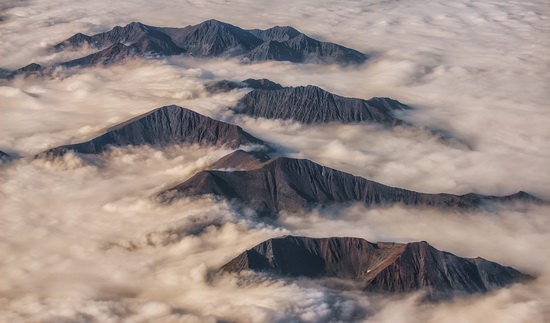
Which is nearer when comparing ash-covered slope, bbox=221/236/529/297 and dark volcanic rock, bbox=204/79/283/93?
ash-covered slope, bbox=221/236/529/297

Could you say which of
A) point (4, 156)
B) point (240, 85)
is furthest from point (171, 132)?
point (240, 85)

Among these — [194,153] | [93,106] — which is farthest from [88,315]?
[93,106]

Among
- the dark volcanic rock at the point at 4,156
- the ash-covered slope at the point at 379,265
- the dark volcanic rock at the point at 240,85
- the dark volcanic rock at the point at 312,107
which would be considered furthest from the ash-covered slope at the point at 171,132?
the ash-covered slope at the point at 379,265

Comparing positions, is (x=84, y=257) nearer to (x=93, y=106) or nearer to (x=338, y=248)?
(x=338, y=248)

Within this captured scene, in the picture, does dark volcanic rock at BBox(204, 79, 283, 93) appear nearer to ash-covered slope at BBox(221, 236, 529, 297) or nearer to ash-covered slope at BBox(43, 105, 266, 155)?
ash-covered slope at BBox(43, 105, 266, 155)

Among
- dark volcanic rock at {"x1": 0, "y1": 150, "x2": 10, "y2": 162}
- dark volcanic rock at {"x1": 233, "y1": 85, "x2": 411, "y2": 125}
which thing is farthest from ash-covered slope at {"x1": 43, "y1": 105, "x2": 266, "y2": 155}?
dark volcanic rock at {"x1": 233, "y1": 85, "x2": 411, "y2": 125}

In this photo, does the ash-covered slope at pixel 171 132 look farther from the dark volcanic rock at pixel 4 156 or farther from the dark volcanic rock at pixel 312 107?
the dark volcanic rock at pixel 312 107
